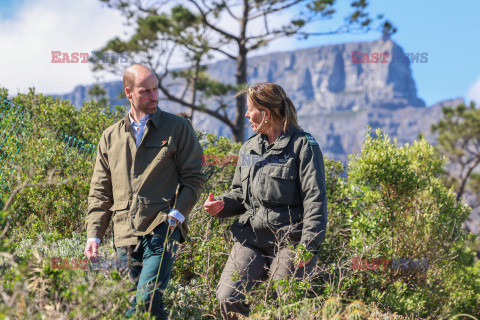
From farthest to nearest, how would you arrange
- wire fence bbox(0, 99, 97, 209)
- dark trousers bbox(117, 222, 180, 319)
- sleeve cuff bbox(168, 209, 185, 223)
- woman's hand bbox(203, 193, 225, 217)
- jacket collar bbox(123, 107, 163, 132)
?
wire fence bbox(0, 99, 97, 209) < woman's hand bbox(203, 193, 225, 217) < jacket collar bbox(123, 107, 163, 132) < sleeve cuff bbox(168, 209, 185, 223) < dark trousers bbox(117, 222, 180, 319)

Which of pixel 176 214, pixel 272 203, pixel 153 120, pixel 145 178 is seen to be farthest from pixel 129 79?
pixel 272 203

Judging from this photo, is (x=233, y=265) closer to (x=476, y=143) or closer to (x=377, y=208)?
(x=377, y=208)

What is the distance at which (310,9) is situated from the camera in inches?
784

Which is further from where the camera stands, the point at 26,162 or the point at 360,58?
the point at 360,58

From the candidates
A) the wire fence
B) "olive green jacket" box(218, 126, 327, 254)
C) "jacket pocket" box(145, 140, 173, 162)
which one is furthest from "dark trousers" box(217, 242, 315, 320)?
the wire fence

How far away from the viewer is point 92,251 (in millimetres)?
3555

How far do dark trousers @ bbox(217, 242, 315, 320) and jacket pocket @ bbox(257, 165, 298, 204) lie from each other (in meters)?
0.32

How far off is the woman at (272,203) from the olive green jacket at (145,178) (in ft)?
1.03

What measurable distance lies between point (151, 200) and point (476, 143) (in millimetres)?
29865

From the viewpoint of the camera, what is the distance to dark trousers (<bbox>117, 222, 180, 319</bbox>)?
3281 mm

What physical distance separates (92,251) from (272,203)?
46.6 inches

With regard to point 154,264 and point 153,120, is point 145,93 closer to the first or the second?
point 153,120

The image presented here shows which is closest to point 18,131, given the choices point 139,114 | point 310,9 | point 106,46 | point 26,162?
point 26,162

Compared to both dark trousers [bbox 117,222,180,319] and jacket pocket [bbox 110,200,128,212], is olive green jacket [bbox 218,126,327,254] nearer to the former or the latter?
dark trousers [bbox 117,222,180,319]
